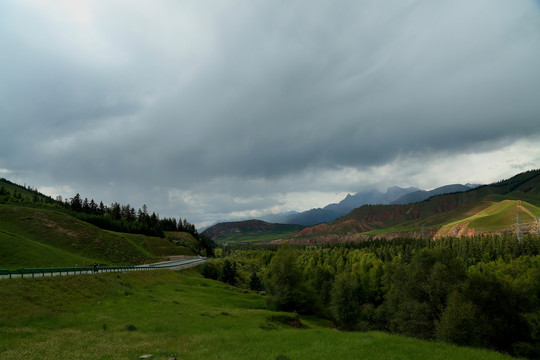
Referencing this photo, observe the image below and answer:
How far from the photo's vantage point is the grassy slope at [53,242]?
67.9m

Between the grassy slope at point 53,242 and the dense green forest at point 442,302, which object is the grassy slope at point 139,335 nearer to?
the dense green forest at point 442,302

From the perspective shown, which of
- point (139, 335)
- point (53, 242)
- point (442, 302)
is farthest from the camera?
point (53, 242)

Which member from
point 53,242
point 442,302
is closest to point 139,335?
point 442,302

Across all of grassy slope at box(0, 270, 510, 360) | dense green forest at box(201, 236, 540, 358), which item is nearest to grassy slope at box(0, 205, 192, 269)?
grassy slope at box(0, 270, 510, 360)

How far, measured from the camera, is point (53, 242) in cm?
9231

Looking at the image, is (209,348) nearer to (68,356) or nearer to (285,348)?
(285,348)

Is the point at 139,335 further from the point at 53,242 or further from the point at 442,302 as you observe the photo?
the point at 53,242

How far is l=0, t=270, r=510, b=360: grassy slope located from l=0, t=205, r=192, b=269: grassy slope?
38.8 m

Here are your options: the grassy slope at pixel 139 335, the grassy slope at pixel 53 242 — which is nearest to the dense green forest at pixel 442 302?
the grassy slope at pixel 139 335

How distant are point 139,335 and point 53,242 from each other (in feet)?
301

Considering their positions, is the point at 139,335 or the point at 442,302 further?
the point at 442,302

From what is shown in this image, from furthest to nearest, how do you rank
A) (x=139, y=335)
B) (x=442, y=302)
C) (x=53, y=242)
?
(x=53, y=242) → (x=442, y=302) → (x=139, y=335)

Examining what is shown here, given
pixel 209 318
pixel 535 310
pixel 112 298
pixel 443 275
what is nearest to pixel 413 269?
pixel 443 275

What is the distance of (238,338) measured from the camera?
2552 cm
